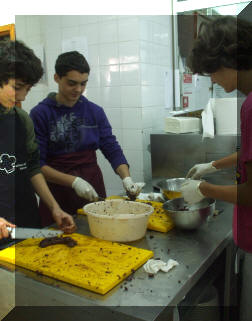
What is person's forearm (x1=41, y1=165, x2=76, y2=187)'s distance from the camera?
1771 mm

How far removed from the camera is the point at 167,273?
1.09 meters

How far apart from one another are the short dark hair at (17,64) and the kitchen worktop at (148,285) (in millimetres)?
804

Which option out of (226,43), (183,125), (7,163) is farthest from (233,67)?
(7,163)

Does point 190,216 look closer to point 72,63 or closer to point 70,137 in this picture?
point 70,137

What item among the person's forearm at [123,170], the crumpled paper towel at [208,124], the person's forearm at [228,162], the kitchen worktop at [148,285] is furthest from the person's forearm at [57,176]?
the crumpled paper towel at [208,124]


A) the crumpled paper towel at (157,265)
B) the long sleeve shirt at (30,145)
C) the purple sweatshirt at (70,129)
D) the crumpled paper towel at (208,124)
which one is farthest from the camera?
the crumpled paper towel at (208,124)

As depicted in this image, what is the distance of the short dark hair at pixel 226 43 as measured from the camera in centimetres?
115

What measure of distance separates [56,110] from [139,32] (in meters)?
0.86

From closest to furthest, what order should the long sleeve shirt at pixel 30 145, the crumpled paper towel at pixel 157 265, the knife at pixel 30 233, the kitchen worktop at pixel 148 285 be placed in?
1. the kitchen worktop at pixel 148 285
2. the crumpled paper towel at pixel 157 265
3. the knife at pixel 30 233
4. the long sleeve shirt at pixel 30 145

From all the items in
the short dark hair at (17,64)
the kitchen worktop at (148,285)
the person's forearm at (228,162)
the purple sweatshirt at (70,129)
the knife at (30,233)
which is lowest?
the kitchen worktop at (148,285)

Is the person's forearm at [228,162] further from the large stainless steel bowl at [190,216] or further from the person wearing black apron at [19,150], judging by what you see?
the person wearing black apron at [19,150]

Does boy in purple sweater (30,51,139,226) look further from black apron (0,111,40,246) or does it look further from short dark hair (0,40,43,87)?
short dark hair (0,40,43,87)

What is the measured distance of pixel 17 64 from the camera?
1.41 meters

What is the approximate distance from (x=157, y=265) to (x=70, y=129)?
1.09 m
